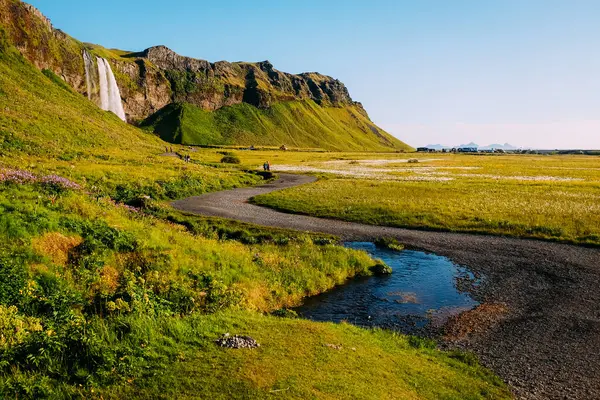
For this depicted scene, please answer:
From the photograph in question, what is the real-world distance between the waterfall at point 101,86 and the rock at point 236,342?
179607mm

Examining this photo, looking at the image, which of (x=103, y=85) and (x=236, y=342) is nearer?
(x=236, y=342)

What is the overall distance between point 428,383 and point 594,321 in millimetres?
10919

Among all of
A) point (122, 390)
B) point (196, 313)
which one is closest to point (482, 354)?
point (196, 313)

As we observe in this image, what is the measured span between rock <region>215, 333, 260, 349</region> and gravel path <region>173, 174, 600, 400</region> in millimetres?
8010

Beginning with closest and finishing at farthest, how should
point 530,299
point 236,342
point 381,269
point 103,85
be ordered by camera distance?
point 236,342
point 530,299
point 381,269
point 103,85

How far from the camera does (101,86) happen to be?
18012 centimetres

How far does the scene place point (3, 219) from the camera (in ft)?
53.1

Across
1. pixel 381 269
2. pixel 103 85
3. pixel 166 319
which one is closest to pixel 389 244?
pixel 381 269

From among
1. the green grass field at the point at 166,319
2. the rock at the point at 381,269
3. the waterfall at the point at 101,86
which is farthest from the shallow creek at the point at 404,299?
the waterfall at the point at 101,86

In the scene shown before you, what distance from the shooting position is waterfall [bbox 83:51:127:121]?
16775cm

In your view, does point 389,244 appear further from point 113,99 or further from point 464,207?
point 113,99

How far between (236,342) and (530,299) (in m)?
15.9

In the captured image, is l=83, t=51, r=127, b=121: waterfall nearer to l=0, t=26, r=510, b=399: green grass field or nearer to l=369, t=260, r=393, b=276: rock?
l=0, t=26, r=510, b=399: green grass field

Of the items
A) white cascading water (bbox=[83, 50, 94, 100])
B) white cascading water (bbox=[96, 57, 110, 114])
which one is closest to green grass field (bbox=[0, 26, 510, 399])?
white cascading water (bbox=[83, 50, 94, 100])
